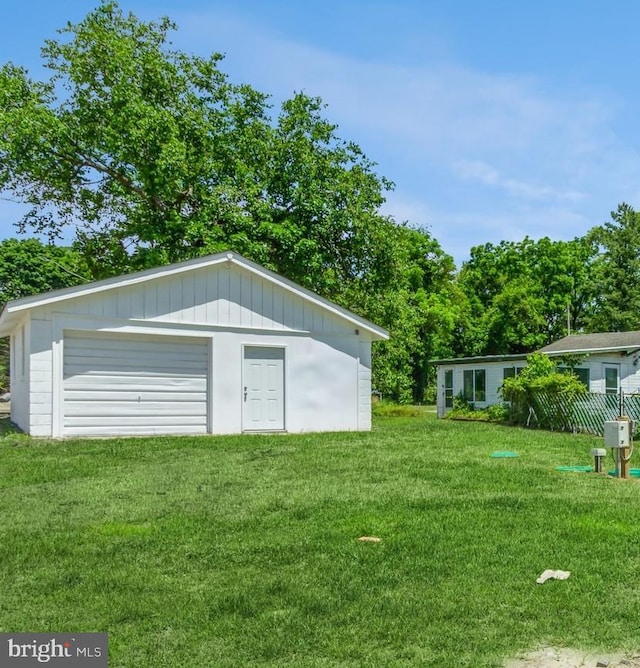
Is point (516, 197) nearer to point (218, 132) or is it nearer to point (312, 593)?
point (218, 132)

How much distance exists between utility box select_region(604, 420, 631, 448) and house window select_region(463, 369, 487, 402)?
1700 centimetres

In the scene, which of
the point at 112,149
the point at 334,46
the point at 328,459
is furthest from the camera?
→ the point at 112,149

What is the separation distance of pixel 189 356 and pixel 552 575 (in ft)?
37.1

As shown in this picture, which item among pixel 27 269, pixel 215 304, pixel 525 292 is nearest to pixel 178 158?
pixel 215 304

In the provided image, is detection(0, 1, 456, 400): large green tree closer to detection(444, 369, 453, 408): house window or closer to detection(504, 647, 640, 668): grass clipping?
detection(444, 369, 453, 408): house window

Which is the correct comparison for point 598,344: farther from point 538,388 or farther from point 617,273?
point 617,273

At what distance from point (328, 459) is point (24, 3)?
1151 centimetres

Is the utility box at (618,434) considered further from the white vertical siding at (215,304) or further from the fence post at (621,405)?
the white vertical siding at (215,304)

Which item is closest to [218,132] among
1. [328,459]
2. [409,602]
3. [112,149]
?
[112,149]

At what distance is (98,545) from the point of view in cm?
548

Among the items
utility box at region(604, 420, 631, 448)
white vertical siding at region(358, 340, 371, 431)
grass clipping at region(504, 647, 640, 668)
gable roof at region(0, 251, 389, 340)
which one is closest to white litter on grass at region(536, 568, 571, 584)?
grass clipping at region(504, 647, 640, 668)

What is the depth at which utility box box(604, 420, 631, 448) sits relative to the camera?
28.6ft

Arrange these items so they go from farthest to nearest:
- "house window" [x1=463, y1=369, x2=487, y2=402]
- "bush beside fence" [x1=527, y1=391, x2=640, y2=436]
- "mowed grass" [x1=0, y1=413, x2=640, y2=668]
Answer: "house window" [x1=463, y1=369, x2=487, y2=402] → "bush beside fence" [x1=527, y1=391, x2=640, y2=436] → "mowed grass" [x1=0, y1=413, x2=640, y2=668]

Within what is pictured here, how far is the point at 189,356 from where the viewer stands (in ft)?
48.6
